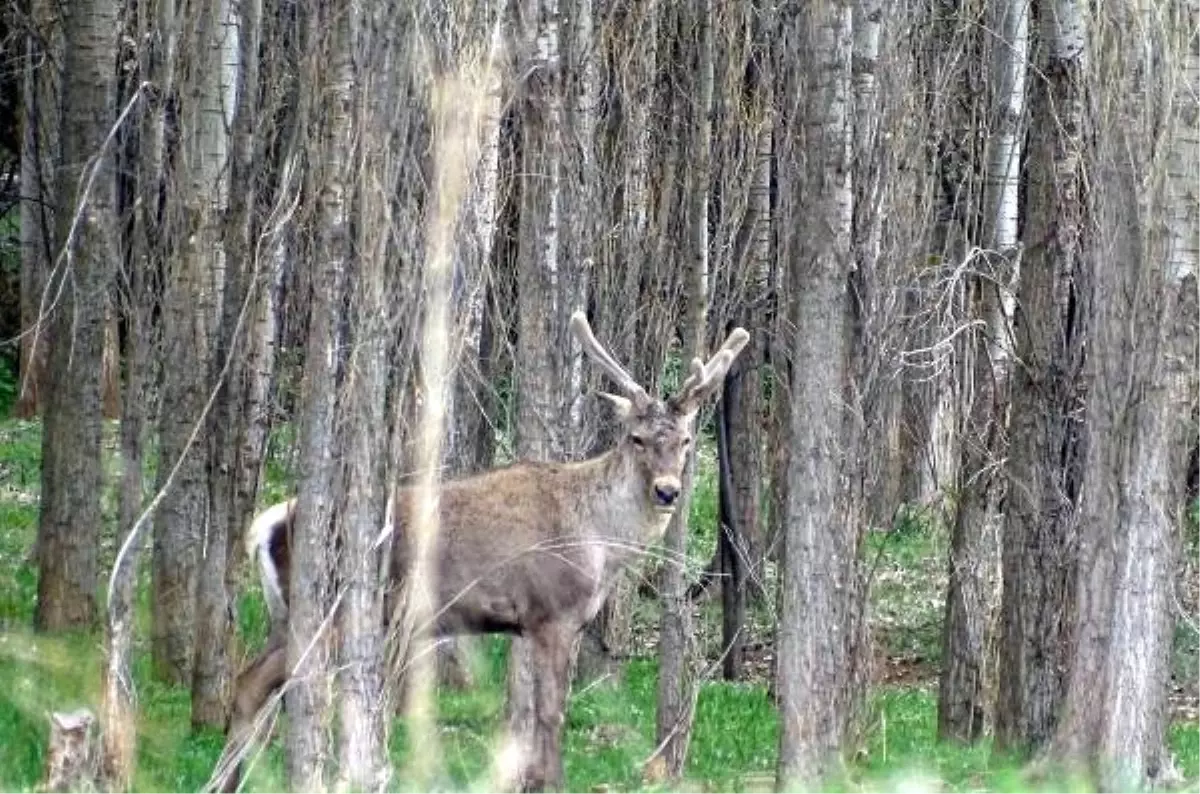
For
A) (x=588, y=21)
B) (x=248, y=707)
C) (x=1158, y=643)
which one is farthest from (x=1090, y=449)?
(x=588, y=21)

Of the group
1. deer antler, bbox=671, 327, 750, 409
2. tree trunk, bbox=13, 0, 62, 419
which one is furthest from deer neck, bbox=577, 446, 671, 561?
tree trunk, bbox=13, 0, 62, 419

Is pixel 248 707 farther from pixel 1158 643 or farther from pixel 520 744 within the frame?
pixel 1158 643

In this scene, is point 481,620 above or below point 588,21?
below

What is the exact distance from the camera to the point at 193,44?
13484 millimetres

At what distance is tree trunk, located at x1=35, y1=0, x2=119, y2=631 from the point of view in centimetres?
1473

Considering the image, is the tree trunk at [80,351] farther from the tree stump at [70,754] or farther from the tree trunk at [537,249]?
the tree stump at [70,754]

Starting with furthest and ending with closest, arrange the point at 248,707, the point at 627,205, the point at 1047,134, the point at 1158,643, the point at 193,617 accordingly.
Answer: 1. the point at 627,205
2. the point at 193,617
3. the point at 1047,134
4. the point at 248,707
5. the point at 1158,643

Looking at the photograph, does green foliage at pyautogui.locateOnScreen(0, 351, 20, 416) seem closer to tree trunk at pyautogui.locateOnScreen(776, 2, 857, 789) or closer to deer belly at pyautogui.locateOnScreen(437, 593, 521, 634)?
deer belly at pyautogui.locateOnScreen(437, 593, 521, 634)

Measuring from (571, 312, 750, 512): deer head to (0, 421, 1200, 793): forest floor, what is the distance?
4.19 ft

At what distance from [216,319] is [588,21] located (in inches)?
124

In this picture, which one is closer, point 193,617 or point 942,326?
point 942,326

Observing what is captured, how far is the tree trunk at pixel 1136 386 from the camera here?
10.4m

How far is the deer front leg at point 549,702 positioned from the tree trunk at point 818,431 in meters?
1.62

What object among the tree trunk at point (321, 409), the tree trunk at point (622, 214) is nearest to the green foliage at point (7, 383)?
the tree trunk at point (622, 214)
